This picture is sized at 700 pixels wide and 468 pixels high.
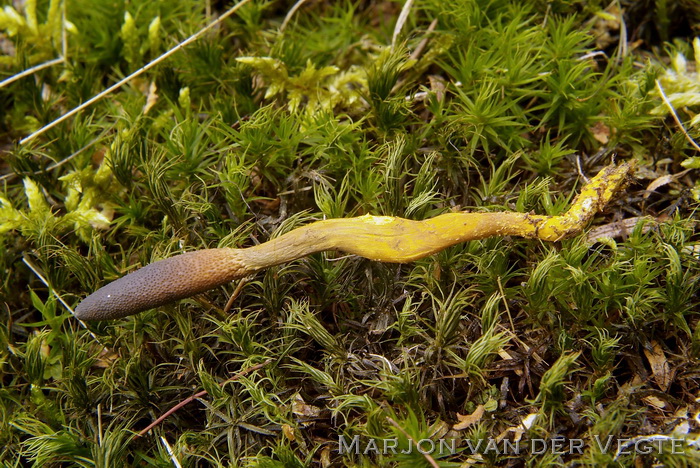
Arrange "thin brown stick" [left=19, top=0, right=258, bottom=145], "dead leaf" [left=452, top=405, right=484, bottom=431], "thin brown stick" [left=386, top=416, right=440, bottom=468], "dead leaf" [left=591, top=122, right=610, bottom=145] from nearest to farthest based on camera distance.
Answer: "thin brown stick" [left=386, top=416, right=440, bottom=468], "dead leaf" [left=452, top=405, right=484, bottom=431], "dead leaf" [left=591, top=122, right=610, bottom=145], "thin brown stick" [left=19, top=0, right=258, bottom=145]

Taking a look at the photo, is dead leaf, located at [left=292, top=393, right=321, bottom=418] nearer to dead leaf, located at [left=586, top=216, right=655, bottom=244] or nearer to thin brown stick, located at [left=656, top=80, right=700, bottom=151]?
dead leaf, located at [left=586, top=216, right=655, bottom=244]

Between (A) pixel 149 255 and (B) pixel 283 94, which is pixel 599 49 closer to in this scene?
(B) pixel 283 94

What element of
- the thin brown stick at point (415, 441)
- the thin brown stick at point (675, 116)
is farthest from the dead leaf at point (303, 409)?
the thin brown stick at point (675, 116)

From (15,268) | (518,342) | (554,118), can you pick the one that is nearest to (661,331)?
(518,342)

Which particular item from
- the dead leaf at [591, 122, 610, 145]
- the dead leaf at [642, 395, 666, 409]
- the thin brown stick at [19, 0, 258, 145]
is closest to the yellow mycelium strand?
the dead leaf at [591, 122, 610, 145]

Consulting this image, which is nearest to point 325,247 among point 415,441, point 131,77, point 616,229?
point 415,441

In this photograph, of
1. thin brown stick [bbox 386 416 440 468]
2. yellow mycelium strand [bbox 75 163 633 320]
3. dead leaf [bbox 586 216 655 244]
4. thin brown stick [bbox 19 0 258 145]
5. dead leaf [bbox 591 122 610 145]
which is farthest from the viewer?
thin brown stick [bbox 19 0 258 145]

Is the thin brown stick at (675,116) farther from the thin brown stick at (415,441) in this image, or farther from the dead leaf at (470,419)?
the thin brown stick at (415,441)

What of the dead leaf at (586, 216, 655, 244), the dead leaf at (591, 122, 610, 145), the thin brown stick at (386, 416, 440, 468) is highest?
the dead leaf at (591, 122, 610, 145)
